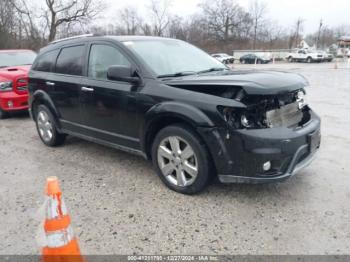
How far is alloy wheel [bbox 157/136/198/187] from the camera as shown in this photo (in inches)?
134

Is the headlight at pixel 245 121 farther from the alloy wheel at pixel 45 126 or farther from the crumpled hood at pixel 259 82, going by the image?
the alloy wheel at pixel 45 126

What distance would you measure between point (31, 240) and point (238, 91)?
235cm

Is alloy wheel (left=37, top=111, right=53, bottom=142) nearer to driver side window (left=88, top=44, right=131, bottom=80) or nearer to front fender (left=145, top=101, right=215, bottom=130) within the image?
driver side window (left=88, top=44, right=131, bottom=80)

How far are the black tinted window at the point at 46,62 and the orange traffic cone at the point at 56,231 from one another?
11.8 ft

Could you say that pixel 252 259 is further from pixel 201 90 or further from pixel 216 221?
pixel 201 90

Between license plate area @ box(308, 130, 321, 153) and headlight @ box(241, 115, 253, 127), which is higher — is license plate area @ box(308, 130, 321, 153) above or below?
below

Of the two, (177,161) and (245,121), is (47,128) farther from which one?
(245,121)

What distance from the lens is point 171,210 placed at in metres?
3.25

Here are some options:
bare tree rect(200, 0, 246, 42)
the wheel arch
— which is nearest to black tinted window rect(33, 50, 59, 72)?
the wheel arch

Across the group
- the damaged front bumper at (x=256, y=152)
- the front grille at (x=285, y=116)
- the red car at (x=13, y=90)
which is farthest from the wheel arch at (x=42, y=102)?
the front grille at (x=285, y=116)

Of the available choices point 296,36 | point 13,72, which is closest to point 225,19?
point 296,36

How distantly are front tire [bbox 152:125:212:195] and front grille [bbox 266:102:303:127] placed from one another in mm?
733

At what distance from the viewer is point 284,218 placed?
3049 millimetres

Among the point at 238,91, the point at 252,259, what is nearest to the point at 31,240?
the point at 252,259
